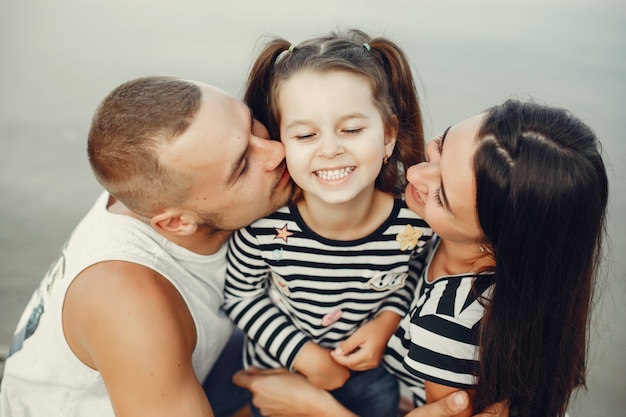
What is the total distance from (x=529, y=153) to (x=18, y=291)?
2.91 meters

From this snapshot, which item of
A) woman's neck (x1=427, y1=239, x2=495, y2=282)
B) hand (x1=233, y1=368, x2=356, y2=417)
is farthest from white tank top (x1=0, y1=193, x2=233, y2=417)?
woman's neck (x1=427, y1=239, x2=495, y2=282)

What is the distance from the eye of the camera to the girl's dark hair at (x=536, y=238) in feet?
5.24

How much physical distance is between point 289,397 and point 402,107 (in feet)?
3.35

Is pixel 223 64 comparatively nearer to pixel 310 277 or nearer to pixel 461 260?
pixel 310 277

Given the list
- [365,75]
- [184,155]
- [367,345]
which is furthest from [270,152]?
[367,345]

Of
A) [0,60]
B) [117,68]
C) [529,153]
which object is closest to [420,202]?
[529,153]

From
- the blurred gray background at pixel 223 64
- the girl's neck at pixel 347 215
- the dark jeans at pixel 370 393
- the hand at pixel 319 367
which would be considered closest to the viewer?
the girl's neck at pixel 347 215

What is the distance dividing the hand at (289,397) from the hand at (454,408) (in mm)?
348

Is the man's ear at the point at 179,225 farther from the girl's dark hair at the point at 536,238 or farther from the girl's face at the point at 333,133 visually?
the girl's dark hair at the point at 536,238

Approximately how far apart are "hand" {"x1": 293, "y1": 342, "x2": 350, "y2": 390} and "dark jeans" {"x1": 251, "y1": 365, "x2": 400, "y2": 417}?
0.28 ft

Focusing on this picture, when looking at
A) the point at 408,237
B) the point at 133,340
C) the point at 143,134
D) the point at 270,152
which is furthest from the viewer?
the point at 408,237

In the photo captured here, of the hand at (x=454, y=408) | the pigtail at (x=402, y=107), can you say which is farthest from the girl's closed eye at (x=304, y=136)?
the hand at (x=454, y=408)

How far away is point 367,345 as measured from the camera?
7.00ft

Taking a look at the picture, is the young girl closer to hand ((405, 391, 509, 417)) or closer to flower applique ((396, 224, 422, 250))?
flower applique ((396, 224, 422, 250))
